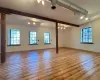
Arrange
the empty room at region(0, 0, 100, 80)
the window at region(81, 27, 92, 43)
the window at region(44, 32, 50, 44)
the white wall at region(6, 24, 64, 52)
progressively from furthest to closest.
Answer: the window at region(44, 32, 50, 44) < the window at region(81, 27, 92, 43) < the white wall at region(6, 24, 64, 52) < the empty room at region(0, 0, 100, 80)

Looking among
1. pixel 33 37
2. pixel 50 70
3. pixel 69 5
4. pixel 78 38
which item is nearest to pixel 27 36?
pixel 33 37

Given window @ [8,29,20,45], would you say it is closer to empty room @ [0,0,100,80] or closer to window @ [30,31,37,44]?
empty room @ [0,0,100,80]

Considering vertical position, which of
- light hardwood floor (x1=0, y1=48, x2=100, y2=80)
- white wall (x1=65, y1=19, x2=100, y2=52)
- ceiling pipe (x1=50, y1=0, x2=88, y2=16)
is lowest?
light hardwood floor (x1=0, y1=48, x2=100, y2=80)

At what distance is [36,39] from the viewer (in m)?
9.83

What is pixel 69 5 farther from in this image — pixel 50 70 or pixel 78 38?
pixel 78 38

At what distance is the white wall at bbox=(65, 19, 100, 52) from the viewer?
823cm

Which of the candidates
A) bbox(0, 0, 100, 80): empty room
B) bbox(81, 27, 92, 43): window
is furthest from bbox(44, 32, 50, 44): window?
bbox(81, 27, 92, 43): window

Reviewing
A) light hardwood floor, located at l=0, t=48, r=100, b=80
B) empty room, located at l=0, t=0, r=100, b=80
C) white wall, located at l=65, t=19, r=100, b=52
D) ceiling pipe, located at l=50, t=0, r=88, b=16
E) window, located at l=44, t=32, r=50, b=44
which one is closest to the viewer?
light hardwood floor, located at l=0, t=48, r=100, b=80

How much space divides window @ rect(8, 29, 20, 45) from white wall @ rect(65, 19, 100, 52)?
5391mm

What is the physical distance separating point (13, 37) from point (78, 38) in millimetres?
5889

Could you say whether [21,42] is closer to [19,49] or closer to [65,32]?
[19,49]

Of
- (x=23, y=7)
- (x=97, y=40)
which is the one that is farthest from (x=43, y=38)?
(x=23, y=7)

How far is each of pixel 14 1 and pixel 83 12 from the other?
353 centimetres

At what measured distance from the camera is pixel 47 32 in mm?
10766
